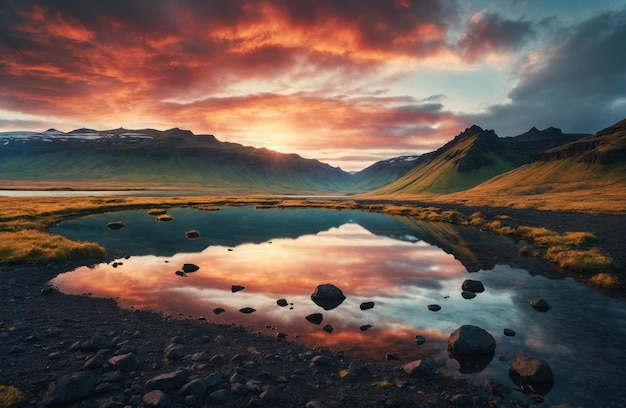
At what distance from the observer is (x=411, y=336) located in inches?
778

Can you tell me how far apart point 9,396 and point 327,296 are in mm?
18462

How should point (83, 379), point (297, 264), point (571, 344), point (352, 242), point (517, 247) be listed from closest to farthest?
point (83, 379) → point (571, 344) → point (297, 264) → point (517, 247) → point (352, 242)

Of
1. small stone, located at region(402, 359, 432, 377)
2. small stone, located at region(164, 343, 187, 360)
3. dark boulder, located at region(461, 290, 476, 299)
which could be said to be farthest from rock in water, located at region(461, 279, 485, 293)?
small stone, located at region(164, 343, 187, 360)

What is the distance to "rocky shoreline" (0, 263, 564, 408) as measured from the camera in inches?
500

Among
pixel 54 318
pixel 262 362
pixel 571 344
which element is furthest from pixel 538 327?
pixel 54 318

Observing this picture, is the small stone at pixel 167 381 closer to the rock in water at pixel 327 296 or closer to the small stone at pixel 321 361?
the small stone at pixel 321 361

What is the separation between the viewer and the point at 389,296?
2764cm

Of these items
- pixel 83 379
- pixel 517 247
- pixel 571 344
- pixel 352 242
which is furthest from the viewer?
pixel 352 242

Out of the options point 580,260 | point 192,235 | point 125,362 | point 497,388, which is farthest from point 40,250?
point 580,260

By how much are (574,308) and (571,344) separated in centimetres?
730

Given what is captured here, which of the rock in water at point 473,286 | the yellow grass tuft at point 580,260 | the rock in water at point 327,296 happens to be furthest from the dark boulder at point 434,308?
the yellow grass tuft at point 580,260

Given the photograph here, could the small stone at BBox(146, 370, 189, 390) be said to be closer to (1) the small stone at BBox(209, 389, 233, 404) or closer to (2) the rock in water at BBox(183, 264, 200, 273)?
(1) the small stone at BBox(209, 389, 233, 404)

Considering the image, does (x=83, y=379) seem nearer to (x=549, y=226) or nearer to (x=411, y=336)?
(x=411, y=336)

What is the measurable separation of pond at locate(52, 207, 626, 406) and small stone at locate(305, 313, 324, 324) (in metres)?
0.32
